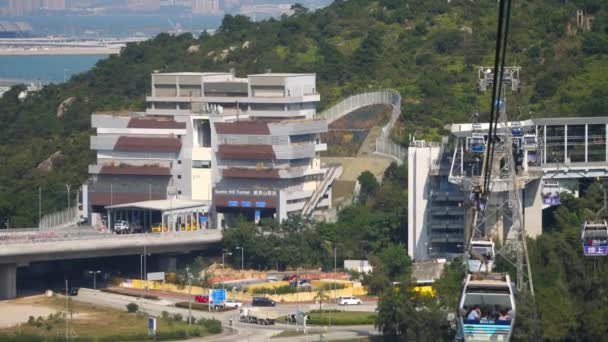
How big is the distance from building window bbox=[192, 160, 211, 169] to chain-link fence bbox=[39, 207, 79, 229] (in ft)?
21.1

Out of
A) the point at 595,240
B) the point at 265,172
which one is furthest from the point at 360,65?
the point at 595,240

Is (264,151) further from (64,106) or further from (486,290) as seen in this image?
(486,290)

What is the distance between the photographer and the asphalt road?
6806 cm

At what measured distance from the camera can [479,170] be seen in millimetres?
77000

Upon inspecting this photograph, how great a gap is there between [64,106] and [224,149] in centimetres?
3549

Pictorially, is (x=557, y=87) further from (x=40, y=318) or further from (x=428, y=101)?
(x=40, y=318)

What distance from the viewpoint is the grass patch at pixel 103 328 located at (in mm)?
68250

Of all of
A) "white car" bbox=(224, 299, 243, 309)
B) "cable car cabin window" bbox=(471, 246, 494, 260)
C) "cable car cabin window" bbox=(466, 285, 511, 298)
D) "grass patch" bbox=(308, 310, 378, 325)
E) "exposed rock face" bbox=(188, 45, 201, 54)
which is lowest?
"white car" bbox=(224, 299, 243, 309)

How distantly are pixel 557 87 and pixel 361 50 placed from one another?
1867cm

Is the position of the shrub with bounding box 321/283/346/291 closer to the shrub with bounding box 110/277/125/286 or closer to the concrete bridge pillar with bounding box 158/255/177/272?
the concrete bridge pillar with bounding box 158/255/177/272

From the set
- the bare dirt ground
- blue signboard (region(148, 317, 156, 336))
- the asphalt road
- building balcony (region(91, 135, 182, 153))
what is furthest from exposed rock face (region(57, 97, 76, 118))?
blue signboard (region(148, 317, 156, 336))

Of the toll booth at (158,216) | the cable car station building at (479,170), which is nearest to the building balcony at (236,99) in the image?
the toll booth at (158,216)

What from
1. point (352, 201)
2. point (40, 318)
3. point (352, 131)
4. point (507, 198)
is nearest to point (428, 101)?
point (352, 131)

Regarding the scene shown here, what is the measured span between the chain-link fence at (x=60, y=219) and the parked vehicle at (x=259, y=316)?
70.7 feet
